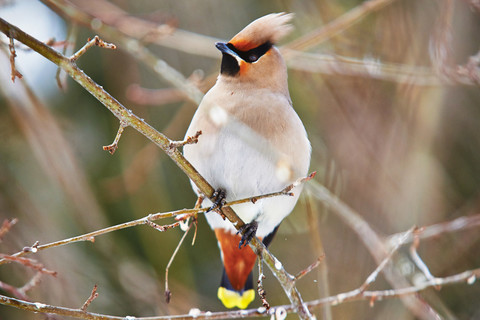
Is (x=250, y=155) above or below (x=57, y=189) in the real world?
below

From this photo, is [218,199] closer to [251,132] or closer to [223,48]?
[251,132]

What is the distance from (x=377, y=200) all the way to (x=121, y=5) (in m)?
2.72

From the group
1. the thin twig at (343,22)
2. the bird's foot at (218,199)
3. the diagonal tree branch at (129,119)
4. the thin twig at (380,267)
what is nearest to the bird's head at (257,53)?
the thin twig at (343,22)

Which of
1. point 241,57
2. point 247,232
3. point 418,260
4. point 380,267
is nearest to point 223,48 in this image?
point 241,57

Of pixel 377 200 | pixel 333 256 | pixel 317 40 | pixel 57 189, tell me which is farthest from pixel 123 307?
pixel 317 40

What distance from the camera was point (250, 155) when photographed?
277 centimetres

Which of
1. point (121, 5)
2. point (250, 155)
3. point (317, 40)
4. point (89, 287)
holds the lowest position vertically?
point (250, 155)

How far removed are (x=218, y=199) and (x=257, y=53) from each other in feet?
2.80

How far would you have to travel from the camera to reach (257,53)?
9.76ft

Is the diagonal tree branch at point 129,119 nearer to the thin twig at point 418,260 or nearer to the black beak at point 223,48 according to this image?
the thin twig at point 418,260

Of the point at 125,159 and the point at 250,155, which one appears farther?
the point at 125,159

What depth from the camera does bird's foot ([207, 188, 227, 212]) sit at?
241 centimetres

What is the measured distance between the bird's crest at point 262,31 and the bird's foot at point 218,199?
29.1 inches

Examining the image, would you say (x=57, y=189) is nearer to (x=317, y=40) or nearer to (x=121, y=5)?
(x=121, y=5)
